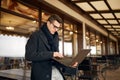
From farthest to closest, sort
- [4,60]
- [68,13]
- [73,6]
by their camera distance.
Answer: [73,6] < [68,13] < [4,60]

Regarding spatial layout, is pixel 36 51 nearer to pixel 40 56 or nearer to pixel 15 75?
pixel 40 56

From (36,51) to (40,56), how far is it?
8cm

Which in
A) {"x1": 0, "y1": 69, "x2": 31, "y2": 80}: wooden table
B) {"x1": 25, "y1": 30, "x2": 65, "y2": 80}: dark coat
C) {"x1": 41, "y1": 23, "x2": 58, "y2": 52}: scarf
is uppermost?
{"x1": 41, "y1": 23, "x2": 58, "y2": 52}: scarf

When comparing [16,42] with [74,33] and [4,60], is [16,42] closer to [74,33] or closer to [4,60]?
[4,60]

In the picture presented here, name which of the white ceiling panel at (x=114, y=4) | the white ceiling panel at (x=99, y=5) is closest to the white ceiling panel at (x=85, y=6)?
the white ceiling panel at (x=99, y=5)

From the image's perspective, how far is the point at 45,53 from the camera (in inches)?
66.5

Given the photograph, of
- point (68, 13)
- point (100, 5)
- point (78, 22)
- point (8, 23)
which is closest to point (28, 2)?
point (8, 23)

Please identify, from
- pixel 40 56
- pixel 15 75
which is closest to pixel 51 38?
pixel 40 56

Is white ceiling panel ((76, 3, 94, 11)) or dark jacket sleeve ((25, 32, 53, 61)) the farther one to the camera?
white ceiling panel ((76, 3, 94, 11))

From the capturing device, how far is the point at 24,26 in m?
5.22

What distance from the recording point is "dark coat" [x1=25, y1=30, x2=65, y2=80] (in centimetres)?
168

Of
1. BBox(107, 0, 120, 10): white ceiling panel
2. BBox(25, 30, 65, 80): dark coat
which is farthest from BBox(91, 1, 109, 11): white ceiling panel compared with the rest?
BBox(25, 30, 65, 80): dark coat

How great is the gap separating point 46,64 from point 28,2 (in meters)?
3.92

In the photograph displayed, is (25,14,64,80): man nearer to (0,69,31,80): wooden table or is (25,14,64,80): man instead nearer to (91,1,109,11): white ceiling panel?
(0,69,31,80): wooden table
